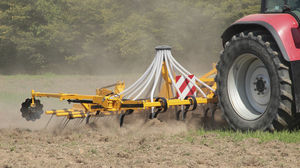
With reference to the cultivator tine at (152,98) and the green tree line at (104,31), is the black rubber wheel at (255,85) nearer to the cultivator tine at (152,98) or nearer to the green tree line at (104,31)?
the cultivator tine at (152,98)

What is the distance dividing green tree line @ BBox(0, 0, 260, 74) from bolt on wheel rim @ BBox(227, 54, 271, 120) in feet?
63.7

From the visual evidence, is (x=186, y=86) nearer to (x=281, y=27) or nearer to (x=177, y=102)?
(x=177, y=102)

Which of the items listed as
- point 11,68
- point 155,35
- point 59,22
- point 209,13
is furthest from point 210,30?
point 11,68

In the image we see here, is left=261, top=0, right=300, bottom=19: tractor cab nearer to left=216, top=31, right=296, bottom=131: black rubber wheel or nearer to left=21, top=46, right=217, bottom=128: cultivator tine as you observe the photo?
left=216, top=31, right=296, bottom=131: black rubber wheel

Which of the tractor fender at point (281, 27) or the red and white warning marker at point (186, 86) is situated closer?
the tractor fender at point (281, 27)

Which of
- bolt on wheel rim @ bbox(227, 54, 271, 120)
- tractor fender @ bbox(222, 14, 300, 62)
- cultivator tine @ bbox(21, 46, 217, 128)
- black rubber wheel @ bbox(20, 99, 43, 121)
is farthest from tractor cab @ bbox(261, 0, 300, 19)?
black rubber wheel @ bbox(20, 99, 43, 121)

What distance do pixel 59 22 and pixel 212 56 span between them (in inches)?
468

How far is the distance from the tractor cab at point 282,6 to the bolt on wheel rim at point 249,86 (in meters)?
0.66

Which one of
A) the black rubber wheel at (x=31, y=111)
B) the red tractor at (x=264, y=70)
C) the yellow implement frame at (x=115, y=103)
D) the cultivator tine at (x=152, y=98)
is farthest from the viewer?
the black rubber wheel at (x=31, y=111)

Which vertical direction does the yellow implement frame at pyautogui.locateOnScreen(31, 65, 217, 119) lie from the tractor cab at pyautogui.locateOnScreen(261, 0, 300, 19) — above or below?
below

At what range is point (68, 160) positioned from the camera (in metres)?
3.86

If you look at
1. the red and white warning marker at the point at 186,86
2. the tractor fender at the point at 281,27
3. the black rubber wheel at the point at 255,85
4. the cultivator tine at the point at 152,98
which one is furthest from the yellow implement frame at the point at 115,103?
the tractor fender at the point at 281,27

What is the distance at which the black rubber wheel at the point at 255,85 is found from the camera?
180 inches

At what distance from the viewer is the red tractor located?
14.9ft
